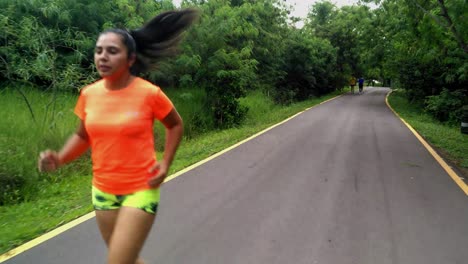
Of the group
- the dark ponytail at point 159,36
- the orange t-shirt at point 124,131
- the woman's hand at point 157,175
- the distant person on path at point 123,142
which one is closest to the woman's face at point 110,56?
the distant person on path at point 123,142

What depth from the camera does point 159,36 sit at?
2.79 metres

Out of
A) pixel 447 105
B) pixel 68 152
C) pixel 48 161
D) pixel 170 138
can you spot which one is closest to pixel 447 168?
pixel 170 138

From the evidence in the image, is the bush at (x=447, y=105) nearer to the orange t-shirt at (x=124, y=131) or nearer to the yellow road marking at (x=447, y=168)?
the yellow road marking at (x=447, y=168)

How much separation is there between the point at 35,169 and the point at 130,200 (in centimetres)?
497

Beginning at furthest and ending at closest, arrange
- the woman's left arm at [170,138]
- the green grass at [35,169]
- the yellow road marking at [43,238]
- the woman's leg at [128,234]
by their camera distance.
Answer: the green grass at [35,169] < the yellow road marking at [43,238] < the woman's left arm at [170,138] < the woman's leg at [128,234]

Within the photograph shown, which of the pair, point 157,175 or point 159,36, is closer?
point 157,175

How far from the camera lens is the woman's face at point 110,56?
2406 millimetres

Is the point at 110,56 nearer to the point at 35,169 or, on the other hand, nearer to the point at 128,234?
the point at 128,234

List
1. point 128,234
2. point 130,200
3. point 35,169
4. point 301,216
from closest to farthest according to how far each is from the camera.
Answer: point 128,234 → point 130,200 → point 301,216 → point 35,169

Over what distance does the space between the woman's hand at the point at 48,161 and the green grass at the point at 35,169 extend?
1989 mm

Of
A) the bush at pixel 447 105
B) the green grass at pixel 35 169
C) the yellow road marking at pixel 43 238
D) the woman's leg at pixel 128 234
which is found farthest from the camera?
the bush at pixel 447 105

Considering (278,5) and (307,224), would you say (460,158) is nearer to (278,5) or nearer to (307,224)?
(307,224)

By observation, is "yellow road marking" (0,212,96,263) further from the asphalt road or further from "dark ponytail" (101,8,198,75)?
"dark ponytail" (101,8,198,75)

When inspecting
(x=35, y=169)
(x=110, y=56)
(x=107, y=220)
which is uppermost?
(x=110, y=56)
